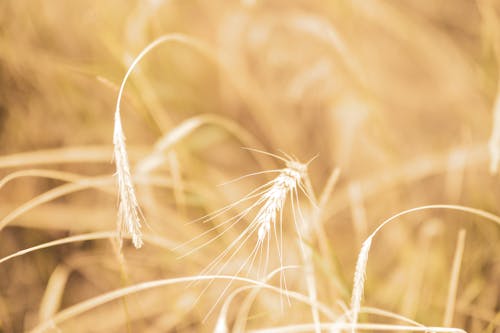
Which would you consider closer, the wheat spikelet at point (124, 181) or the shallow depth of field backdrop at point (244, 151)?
the wheat spikelet at point (124, 181)

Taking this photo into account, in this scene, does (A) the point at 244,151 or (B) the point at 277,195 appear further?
(A) the point at 244,151

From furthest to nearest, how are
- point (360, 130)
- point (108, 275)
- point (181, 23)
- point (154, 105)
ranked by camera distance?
point (181, 23), point (360, 130), point (108, 275), point (154, 105)

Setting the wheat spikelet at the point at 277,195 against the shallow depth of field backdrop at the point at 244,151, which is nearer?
the wheat spikelet at the point at 277,195

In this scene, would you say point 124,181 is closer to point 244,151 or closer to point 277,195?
point 277,195

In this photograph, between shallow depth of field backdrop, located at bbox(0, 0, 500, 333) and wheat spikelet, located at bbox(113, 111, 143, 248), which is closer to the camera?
wheat spikelet, located at bbox(113, 111, 143, 248)

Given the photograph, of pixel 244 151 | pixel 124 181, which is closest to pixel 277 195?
pixel 124 181

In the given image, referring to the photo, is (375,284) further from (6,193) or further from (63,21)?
(63,21)

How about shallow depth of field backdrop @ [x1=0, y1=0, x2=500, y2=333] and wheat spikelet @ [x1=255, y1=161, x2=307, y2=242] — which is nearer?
wheat spikelet @ [x1=255, y1=161, x2=307, y2=242]

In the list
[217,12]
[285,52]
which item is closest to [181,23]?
[217,12]
